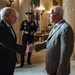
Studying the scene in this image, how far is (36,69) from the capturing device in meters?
6.11

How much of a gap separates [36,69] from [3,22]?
138 inches

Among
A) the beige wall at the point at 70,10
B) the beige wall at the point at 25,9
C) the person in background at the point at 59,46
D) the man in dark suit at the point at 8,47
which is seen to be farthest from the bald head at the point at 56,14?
the beige wall at the point at 70,10

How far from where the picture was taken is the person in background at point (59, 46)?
2.58 m

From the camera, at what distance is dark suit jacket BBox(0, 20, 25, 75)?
2.65 m

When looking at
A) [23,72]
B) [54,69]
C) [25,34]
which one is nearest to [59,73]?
[54,69]

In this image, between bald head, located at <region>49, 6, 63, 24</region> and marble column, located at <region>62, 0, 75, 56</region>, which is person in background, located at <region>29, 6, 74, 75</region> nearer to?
bald head, located at <region>49, 6, 63, 24</region>

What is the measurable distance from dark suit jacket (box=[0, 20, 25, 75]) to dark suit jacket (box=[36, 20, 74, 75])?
390mm

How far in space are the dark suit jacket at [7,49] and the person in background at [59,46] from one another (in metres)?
0.40

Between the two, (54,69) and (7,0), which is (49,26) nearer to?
(7,0)

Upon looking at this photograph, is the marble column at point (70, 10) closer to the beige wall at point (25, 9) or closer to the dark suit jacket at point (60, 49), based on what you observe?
the beige wall at point (25, 9)

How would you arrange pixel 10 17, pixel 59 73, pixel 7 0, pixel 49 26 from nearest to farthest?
1. pixel 59 73
2. pixel 10 17
3. pixel 7 0
4. pixel 49 26

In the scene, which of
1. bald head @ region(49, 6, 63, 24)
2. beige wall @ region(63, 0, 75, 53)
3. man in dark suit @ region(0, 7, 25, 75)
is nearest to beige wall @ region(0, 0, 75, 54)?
beige wall @ region(63, 0, 75, 53)

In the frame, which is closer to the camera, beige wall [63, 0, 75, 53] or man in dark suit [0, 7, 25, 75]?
man in dark suit [0, 7, 25, 75]

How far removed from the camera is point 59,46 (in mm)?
2662
